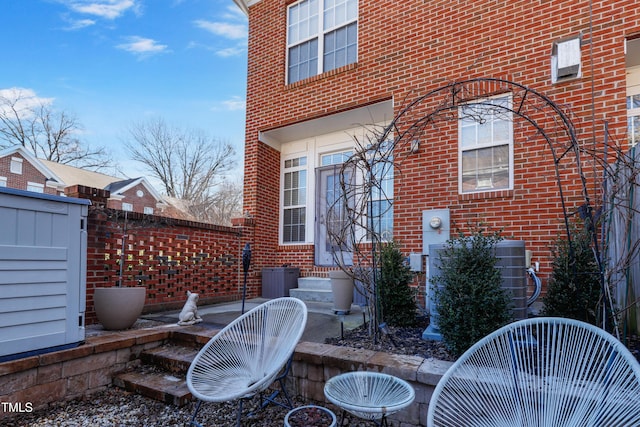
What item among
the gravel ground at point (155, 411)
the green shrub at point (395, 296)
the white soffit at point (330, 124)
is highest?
the white soffit at point (330, 124)

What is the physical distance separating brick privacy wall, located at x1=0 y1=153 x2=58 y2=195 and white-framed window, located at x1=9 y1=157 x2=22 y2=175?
7 cm

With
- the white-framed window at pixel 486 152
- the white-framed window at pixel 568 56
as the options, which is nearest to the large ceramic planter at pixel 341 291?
the white-framed window at pixel 486 152

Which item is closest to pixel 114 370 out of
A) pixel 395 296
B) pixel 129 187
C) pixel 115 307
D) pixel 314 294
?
pixel 115 307

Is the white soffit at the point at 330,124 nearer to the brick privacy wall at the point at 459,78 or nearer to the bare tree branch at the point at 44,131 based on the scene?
the brick privacy wall at the point at 459,78

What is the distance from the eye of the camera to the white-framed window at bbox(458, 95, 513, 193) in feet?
14.2

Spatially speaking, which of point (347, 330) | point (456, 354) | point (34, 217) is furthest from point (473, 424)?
point (34, 217)

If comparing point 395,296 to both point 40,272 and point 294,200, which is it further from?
point 294,200

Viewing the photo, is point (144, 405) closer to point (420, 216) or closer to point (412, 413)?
point (412, 413)

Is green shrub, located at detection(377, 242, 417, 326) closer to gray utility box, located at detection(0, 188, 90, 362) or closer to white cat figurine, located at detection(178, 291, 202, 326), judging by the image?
white cat figurine, located at detection(178, 291, 202, 326)

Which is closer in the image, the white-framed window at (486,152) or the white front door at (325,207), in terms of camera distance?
the white-framed window at (486,152)

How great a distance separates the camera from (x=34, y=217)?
258cm

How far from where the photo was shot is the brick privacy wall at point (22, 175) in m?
13.3

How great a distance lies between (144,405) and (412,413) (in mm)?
1964

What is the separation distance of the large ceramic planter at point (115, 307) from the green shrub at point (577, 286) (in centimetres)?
383
